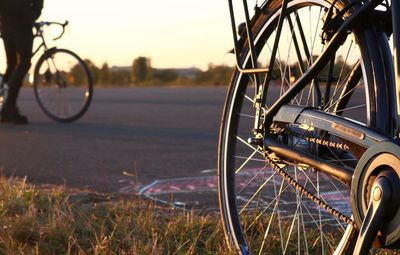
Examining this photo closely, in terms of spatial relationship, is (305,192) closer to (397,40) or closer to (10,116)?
(397,40)

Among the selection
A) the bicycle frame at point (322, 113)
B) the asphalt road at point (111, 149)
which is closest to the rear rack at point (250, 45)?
the bicycle frame at point (322, 113)

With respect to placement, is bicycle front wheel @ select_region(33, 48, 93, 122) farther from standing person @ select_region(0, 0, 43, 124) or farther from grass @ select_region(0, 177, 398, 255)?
grass @ select_region(0, 177, 398, 255)

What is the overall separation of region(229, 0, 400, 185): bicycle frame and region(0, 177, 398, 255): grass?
67cm

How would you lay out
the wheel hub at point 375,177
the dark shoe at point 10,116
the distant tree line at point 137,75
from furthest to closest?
the distant tree line at point 137,75, the dark shoe at point 10,116, the wheel hub at point 375,177

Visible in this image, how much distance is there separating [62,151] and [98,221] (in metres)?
3.55

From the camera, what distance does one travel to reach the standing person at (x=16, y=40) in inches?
358

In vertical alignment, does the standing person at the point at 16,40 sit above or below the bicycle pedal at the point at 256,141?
above

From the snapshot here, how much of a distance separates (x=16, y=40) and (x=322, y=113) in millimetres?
7475

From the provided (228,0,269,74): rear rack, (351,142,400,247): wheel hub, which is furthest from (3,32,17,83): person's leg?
(351,142,400,247): wheel hub

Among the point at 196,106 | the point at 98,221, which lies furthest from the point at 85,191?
the point at 196,106

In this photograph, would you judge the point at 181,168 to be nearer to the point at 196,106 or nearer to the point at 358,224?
the point at 358,224

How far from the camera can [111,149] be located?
23.8 ft

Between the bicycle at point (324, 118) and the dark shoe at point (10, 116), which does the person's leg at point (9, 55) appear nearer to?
the dark shoe at point (10, 116)

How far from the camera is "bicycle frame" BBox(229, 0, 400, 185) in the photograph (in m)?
2.04
